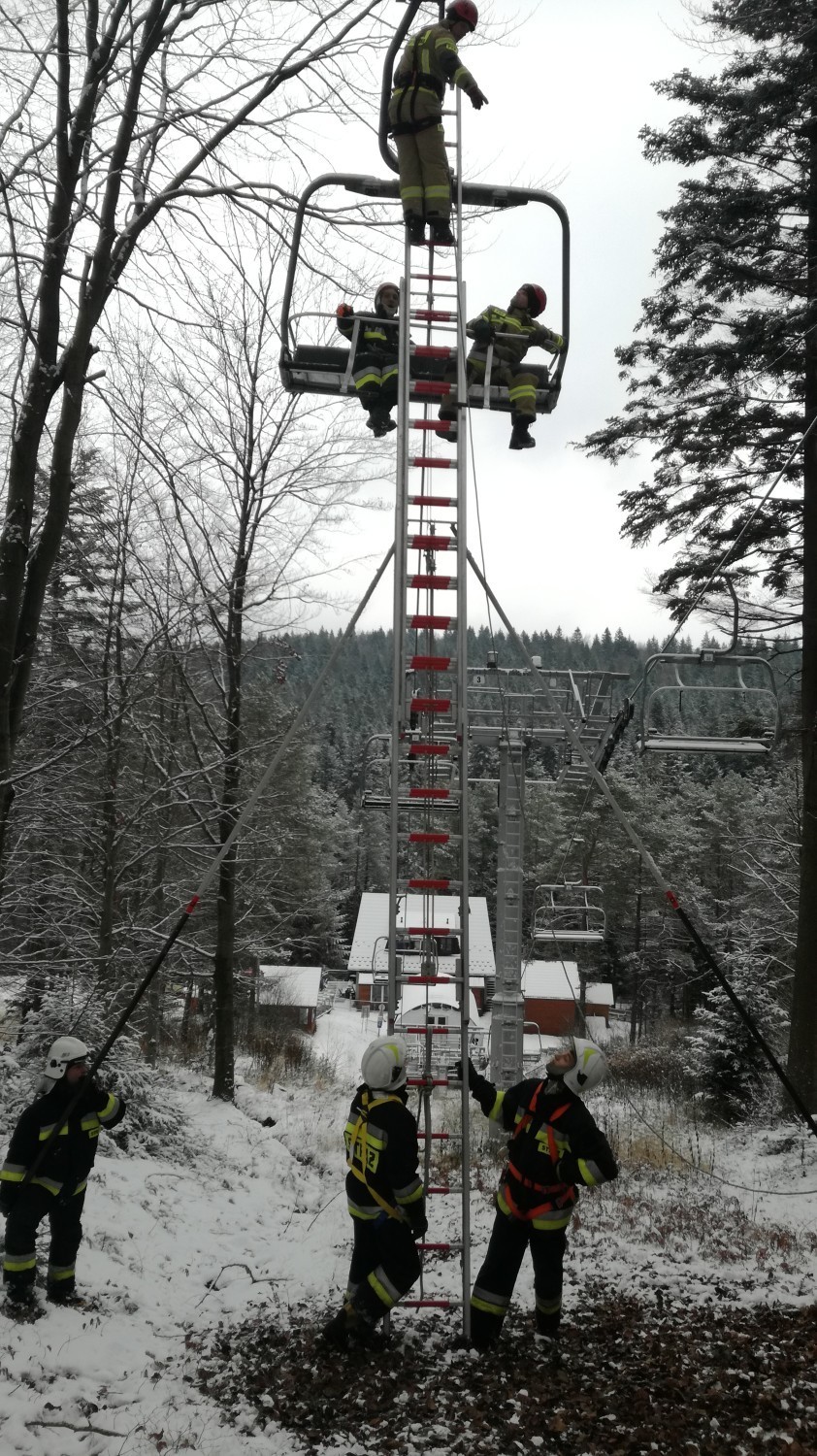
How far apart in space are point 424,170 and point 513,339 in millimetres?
1243

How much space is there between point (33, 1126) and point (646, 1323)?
4.00 metres

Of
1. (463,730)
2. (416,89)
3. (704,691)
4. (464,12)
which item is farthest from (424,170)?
(704,691)

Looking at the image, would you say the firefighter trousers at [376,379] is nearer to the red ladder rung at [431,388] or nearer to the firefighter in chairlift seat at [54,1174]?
the red ladder rung at [431,388]

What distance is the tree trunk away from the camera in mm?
11078

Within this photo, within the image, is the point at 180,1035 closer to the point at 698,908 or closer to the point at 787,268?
the point at 787,268

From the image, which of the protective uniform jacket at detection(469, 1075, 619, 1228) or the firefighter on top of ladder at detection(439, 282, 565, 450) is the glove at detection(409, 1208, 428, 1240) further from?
the firefighter on top of ladder at detection(439, 282, 565, 450)

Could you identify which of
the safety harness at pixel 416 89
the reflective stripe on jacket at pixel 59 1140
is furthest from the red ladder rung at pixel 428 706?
the safety harness at pixel 416 89

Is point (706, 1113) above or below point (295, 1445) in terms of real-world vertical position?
below

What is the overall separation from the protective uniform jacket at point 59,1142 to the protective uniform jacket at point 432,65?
21.9ft

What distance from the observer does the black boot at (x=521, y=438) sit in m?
6.86

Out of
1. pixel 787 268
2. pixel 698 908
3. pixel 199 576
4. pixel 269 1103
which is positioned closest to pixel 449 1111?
pixel 269 1103

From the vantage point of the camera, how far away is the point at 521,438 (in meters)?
6.91

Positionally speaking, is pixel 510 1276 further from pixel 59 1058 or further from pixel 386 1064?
pixel 59 1058

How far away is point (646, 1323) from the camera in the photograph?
581 centimetres
